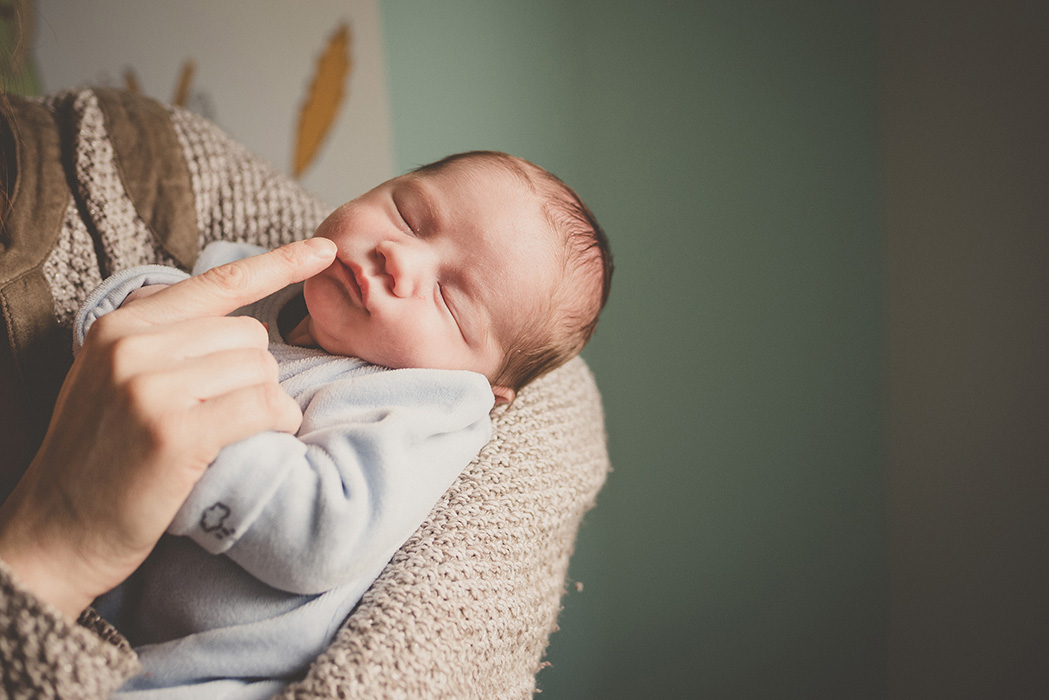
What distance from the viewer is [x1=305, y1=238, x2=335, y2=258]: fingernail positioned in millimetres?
643

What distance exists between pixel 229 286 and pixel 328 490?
0.21 m

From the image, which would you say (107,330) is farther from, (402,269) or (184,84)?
(184,84)

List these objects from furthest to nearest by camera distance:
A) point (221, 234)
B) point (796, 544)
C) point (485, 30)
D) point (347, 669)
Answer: point (485, 30), point (796, 544), point (221, 234), point (347, 669)

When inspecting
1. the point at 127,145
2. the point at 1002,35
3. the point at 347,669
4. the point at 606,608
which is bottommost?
the point at 606,608

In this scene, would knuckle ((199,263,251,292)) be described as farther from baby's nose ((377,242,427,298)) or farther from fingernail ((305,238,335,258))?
baby's nose ((377,242,427,298))

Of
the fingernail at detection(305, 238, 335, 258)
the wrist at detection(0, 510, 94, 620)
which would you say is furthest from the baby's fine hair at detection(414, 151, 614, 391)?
the wrist at detection(0, 510, 94, 620)

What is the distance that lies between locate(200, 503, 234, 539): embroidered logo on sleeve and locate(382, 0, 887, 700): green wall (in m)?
1.16

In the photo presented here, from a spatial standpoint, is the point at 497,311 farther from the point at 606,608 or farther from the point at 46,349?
the point at 606,608

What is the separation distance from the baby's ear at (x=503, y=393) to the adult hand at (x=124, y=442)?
1.26ft

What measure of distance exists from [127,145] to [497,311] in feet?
1.92

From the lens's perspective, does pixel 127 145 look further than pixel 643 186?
No

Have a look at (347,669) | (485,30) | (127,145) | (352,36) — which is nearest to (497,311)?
(347,669)

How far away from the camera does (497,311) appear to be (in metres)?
0.81

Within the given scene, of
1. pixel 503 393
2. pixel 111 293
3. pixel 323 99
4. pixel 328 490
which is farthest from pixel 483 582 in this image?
pixel 323 99
